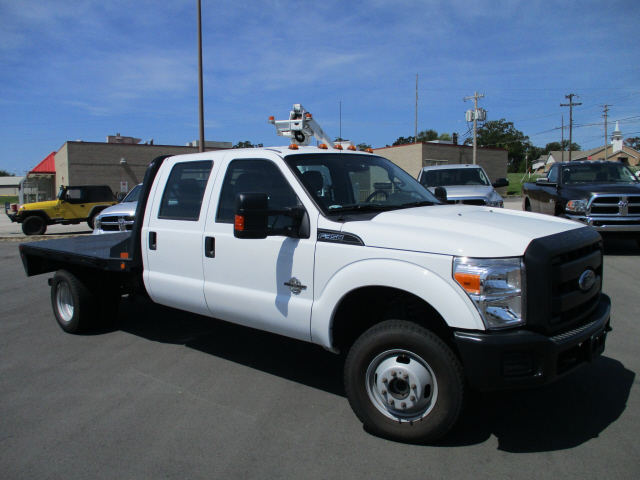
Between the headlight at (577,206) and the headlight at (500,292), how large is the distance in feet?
26.8

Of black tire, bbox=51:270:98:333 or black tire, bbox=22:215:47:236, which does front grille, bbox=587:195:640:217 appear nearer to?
black tire, bbox=51:270:98:333

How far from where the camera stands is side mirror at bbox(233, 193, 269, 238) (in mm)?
3484

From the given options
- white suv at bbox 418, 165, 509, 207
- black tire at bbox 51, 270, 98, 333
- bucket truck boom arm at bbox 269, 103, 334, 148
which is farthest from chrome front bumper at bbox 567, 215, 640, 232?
black tire at bbox 51, 270, 98, 333

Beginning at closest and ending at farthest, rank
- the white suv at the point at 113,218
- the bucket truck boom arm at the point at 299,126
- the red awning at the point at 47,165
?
1. the bucket truck boom arm at the point at 299,126
2. the white suv at the point at 113,218
3. the red awning at the point at 47,165

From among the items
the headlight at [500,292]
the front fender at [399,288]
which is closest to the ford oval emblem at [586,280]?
the headlight at [500,292]

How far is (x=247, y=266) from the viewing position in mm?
4184

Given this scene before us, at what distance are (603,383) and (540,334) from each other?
170cm

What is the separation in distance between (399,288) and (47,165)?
5193 cm

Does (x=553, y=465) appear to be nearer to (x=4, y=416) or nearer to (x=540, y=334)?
(x=540, y=334)

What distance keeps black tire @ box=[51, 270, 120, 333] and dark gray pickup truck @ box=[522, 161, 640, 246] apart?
8479 mm

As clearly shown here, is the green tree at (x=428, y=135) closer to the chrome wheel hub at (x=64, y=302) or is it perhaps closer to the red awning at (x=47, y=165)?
the red awning at (x=47, y=165)

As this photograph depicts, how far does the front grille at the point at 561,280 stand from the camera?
9.71 feet

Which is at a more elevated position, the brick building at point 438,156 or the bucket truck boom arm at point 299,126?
the brick building at point 438,156

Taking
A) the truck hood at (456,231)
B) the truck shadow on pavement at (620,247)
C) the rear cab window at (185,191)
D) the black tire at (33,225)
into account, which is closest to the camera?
the truck hood at (456,231)
